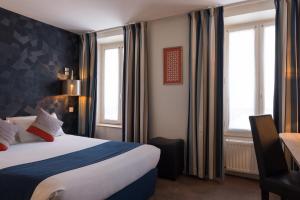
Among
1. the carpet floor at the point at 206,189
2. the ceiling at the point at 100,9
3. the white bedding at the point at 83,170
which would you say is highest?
the ceiling at the point at 100,9

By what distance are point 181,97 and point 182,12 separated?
52.8 inches

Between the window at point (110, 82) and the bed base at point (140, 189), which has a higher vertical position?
the window at point (110, 82)

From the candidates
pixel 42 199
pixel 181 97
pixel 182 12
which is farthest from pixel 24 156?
pixel 182 12

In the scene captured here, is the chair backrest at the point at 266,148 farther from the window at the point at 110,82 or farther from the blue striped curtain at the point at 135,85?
the window at the point at 110,82

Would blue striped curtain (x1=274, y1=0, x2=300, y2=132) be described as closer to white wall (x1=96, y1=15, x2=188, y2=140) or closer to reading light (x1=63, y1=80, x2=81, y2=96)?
white wall (x1=96, y1=15, x2=188, y2=140)

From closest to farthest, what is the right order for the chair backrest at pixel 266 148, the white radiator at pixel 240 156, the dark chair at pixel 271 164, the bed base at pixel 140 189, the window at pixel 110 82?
the dark chair at pixel 271 164 < the chair backrest at pixel 266 148 < the bed base at pixel 140 189 < the white radiator at pixel 240 156 < the window at pixel 110 82

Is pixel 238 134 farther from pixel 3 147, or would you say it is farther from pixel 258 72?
pixel 3 147

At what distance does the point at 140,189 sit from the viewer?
238 centimetres

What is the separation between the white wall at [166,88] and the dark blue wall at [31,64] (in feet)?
5.79

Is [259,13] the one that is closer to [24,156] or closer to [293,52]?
[293,52]

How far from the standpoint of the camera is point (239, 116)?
3438 mm

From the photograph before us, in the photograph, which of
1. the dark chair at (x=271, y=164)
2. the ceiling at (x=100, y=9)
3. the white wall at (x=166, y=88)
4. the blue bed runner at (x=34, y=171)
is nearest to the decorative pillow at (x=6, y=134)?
the blue bed runner at (x=34, y=171)

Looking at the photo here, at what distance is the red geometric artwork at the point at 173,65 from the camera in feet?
11.7

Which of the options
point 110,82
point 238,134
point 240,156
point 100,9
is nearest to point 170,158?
point 240,156
